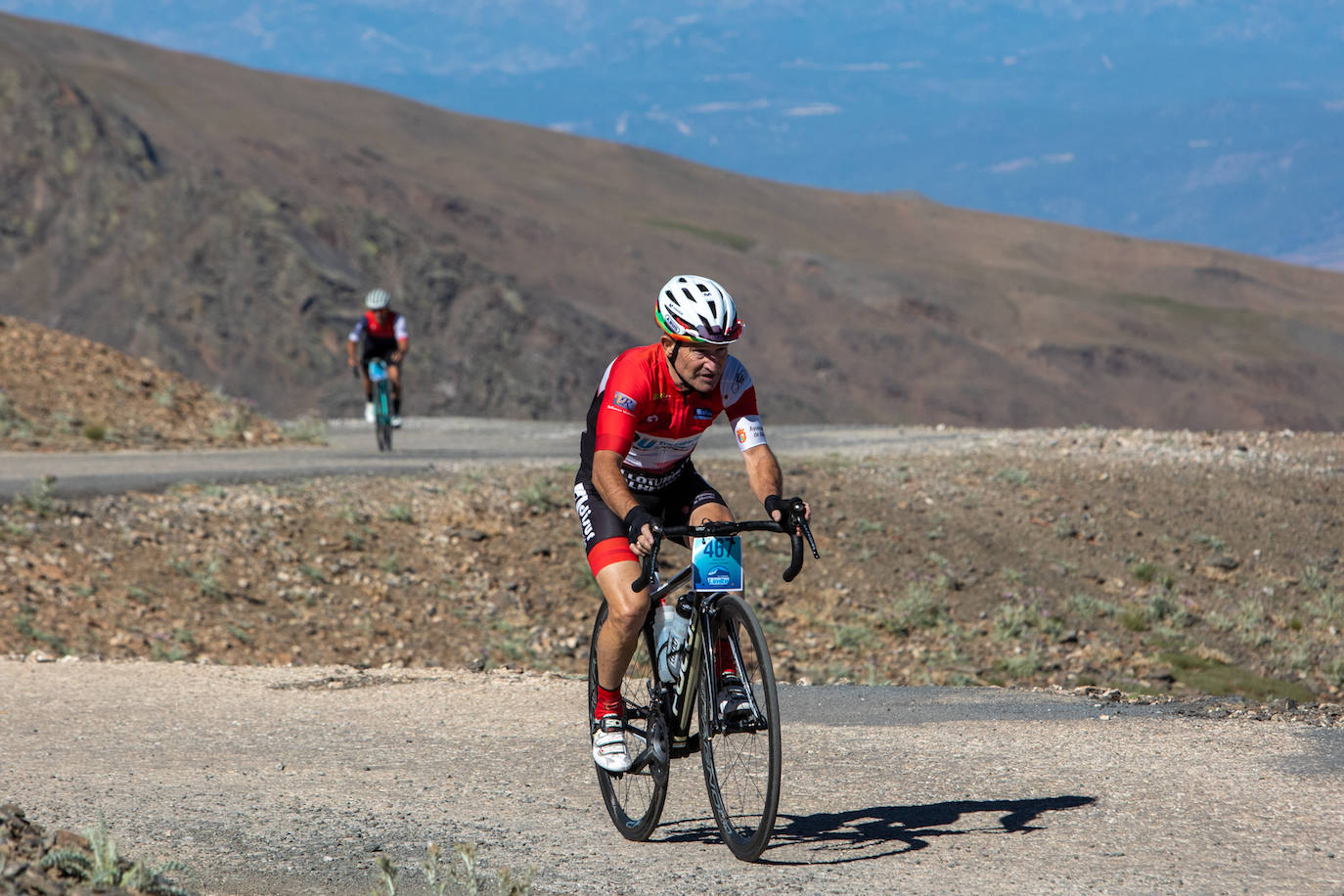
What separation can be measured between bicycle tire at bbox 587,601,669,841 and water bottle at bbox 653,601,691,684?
0.22 ft

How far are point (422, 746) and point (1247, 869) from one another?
4107 mm

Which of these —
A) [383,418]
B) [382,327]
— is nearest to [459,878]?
[382,327]

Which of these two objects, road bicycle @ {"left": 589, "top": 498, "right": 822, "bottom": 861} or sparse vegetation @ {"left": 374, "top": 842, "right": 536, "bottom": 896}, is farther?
road bicycle @ {"left": 589, "top": 498, "right": 822, "bottom": 861}

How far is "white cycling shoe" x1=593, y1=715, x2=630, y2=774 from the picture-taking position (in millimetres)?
5656

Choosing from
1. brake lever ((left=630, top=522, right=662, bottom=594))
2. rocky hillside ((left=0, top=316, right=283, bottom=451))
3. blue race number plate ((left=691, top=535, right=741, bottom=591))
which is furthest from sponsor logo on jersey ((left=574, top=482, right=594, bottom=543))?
rocky hillside ((left=0, top=316, right=283, bottom=451))

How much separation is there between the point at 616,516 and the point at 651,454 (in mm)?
331

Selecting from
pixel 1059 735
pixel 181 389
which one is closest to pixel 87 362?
pixel 181 389

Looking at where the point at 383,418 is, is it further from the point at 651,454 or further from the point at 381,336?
the point at 651,454

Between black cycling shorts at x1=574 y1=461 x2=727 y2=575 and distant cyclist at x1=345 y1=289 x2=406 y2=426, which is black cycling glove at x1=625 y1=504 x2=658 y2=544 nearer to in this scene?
black cycling shorts at x1=574 y1=461 x2=727 y2=575

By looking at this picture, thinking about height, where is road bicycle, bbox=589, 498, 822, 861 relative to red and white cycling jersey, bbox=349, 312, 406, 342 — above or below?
below

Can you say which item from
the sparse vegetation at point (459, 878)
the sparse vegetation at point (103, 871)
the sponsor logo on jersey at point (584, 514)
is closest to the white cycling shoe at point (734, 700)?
the sponsor logo on jersey at point (584, 514)

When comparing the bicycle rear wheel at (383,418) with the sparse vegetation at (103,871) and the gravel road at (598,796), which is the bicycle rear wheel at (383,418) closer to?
the gravel road at (598,796)

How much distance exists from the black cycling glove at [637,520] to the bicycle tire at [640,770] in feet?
1.81

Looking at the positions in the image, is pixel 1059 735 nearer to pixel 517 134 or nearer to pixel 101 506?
pixel 101 506
